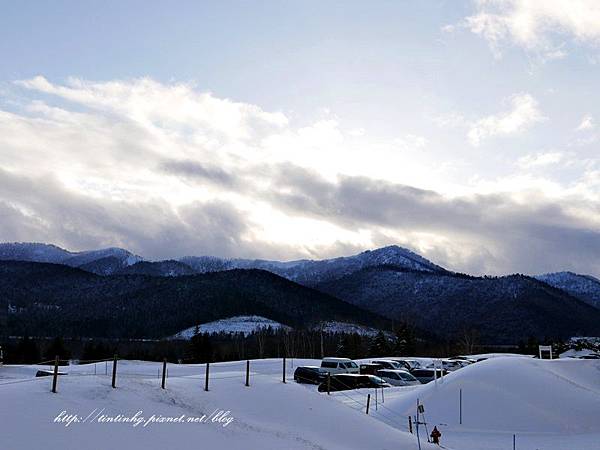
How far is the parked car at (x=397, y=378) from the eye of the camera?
140 ft

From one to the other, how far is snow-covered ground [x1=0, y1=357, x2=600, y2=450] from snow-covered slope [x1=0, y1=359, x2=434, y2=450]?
40 mm

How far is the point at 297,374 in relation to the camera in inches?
1661

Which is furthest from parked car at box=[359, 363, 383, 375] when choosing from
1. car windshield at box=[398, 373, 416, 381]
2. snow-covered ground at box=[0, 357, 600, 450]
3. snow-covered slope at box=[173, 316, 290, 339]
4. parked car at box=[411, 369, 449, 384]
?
A: snow-covered slope at box=[173, 316, 290, 339]

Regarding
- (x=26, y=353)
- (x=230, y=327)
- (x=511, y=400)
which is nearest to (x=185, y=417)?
(x=511, y=400)

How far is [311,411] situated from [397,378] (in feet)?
73.3

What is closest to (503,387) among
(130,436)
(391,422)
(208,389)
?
(391,422)

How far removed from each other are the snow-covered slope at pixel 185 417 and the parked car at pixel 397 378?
1918 centimetres

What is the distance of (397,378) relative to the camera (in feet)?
141

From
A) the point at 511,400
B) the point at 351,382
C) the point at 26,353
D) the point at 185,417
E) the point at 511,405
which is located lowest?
the point at 26,353

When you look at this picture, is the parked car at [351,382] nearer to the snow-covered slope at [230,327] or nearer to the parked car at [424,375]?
the parked car at [424,375]

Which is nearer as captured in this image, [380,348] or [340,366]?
[340,366]

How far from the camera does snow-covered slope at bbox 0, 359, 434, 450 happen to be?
14.1 metres

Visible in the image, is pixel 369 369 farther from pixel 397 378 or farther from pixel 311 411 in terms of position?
pixel 311 411

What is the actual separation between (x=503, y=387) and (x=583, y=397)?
3749 mm
